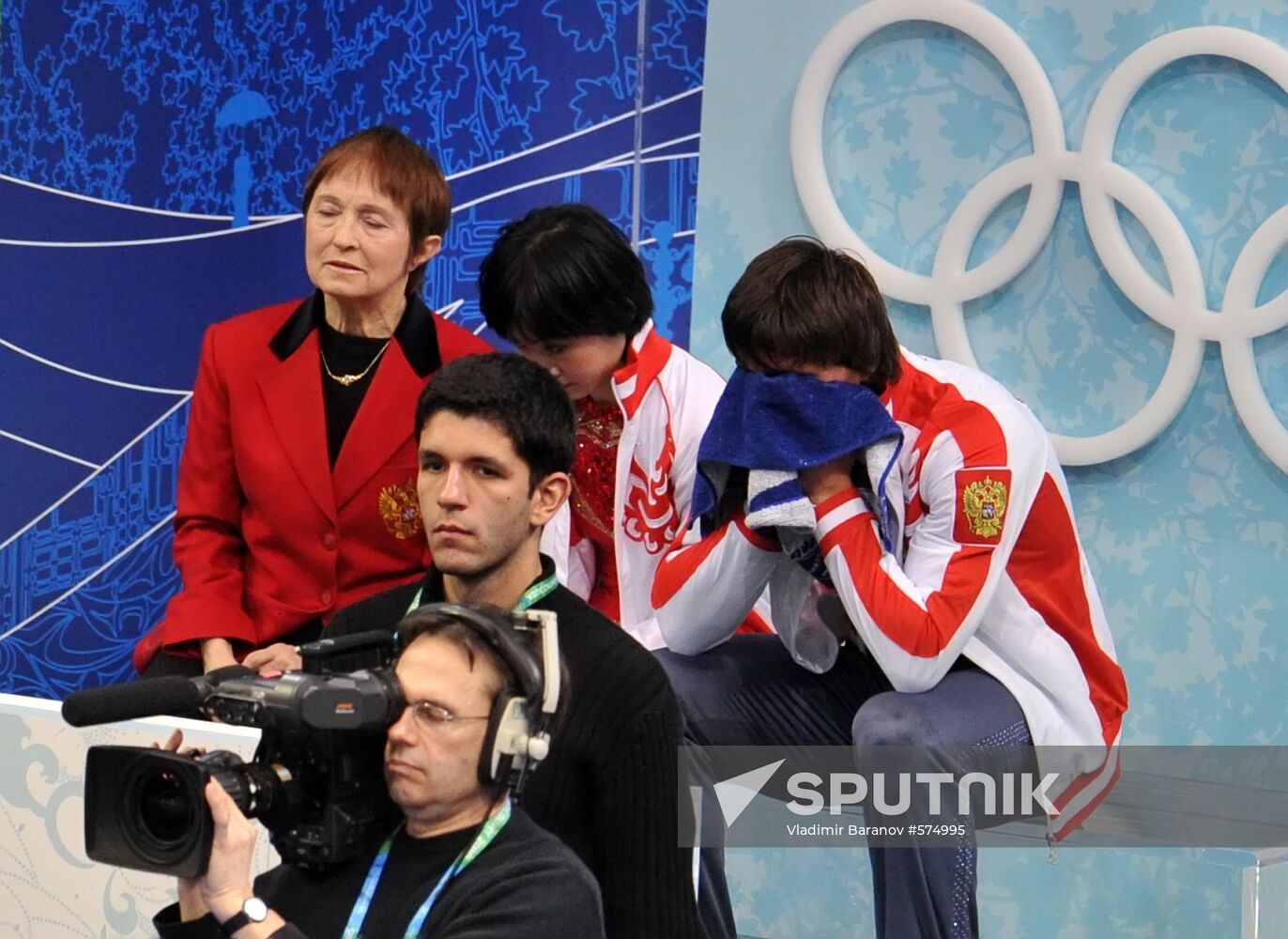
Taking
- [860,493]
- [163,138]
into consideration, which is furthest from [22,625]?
[860,493]

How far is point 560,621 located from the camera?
2.02 metres

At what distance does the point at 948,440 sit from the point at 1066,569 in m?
0.29

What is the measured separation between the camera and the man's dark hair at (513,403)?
2043 mm

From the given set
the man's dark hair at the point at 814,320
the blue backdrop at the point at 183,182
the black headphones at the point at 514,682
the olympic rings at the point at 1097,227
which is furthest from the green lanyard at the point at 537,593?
the blue backdrop at the point at 183,182

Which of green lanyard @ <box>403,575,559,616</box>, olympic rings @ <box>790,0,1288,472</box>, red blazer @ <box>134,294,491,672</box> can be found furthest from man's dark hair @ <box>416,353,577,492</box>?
olympic rings @ <box>790,0,1288,472</box>

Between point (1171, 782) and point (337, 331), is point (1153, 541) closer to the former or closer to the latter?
point (1171, 782)

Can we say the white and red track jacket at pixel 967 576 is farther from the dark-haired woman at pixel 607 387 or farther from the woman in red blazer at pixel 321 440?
the woman in red blazer at pixel 321 440

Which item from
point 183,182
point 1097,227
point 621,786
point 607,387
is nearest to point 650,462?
point 607,387

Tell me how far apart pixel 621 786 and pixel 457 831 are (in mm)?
325

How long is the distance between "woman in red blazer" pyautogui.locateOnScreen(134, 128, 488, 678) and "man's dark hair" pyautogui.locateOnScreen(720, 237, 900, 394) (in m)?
0.55

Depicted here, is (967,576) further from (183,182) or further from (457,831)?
(183,182)

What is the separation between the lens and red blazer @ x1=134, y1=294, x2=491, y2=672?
2781mm

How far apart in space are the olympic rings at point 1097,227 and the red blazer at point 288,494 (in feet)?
3.72

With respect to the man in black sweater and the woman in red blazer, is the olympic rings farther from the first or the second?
the man in black sweater
